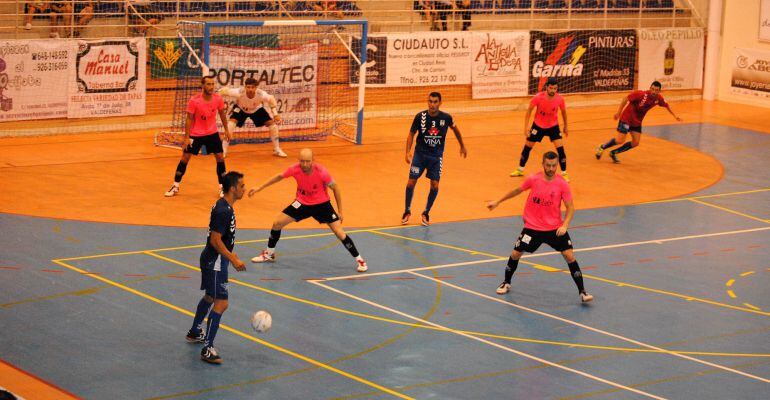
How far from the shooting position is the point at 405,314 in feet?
51.4

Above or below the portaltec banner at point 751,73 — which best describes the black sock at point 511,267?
below

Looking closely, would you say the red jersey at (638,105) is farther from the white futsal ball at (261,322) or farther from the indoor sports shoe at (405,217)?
the white futsal ball at (261,322)

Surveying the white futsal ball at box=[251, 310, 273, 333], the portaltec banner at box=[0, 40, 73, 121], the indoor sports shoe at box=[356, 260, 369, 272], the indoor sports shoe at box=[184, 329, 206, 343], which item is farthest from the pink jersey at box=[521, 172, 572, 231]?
the portaltec banner at box=[0, 40, 73, 121]

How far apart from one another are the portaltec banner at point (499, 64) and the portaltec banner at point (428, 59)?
343mm

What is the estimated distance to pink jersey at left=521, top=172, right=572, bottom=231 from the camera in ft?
53.0

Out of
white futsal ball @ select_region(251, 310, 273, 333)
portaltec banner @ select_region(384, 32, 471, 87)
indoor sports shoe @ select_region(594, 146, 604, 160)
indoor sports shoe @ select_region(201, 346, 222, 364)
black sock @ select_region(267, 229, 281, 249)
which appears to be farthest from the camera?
portaltec banner @ select_region(384, 32, 471, 87)

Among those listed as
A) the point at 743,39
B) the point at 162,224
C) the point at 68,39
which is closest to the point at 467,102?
the point at 743,39

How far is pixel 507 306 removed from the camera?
1627 centimetres

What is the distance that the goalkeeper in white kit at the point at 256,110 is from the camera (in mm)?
26328

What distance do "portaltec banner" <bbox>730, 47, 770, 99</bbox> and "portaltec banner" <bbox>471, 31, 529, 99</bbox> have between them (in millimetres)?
8124

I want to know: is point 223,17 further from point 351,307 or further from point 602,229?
point 351,307

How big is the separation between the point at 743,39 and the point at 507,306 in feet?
82.7

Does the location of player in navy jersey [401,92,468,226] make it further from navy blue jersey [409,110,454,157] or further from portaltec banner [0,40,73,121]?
portaltec banner [0,40,73,121]

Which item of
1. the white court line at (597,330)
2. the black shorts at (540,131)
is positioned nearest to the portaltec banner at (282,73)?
the black shorts at (540,131)
